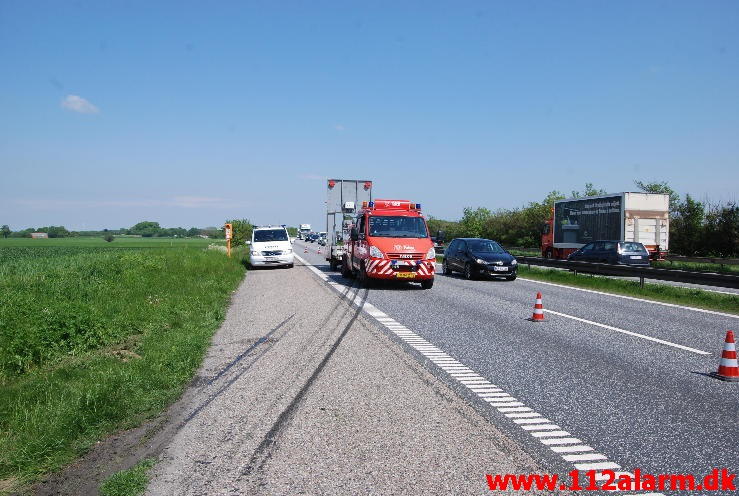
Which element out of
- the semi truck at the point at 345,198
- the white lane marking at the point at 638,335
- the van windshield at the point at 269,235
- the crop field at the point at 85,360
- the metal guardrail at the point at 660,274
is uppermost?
the semi truck at the point at 345,198

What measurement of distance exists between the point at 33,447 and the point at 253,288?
49.2 ft

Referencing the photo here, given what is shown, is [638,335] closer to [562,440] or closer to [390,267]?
[562,440]

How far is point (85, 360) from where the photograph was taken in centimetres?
830

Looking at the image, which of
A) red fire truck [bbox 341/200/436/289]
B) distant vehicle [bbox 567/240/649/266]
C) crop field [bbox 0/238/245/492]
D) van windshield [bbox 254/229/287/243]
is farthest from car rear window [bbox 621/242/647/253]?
crop field [bbox 0/238/245/492]

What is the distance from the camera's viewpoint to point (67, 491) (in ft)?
12.5

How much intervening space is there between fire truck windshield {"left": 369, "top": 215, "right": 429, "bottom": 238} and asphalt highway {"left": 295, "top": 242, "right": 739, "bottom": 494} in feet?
13.8

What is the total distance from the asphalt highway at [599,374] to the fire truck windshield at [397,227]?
4207mm

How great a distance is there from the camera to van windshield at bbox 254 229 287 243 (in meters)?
29.3

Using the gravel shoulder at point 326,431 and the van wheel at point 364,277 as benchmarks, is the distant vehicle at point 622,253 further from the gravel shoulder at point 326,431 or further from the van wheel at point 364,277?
the gravel shoulder at point 326,431

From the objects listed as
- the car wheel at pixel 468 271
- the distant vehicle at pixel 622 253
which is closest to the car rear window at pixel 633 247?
the distant vehicle at pixel 622 253

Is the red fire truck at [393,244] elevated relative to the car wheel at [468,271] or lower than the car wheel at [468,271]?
elevated

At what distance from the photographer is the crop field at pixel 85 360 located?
4801 millimetres

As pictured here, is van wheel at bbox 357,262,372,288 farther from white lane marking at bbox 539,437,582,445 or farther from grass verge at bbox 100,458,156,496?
grass verge at bbox 100,458,156,496

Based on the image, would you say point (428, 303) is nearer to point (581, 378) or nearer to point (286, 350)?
point (286, 350)
